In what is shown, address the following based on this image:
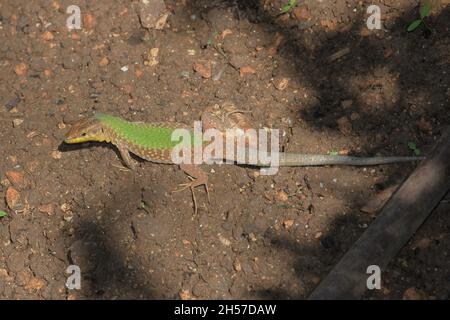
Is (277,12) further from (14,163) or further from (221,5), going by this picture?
(14,163)

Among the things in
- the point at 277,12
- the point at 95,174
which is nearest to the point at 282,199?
the point at 95,174

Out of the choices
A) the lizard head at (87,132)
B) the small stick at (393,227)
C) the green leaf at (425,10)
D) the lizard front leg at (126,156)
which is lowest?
the small stick at (393,227)

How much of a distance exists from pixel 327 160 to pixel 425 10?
175cm

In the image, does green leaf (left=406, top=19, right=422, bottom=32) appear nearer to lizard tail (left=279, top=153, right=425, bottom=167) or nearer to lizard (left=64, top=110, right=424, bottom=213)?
lizard tail (left=279, top=153, right=425, bottom=167)

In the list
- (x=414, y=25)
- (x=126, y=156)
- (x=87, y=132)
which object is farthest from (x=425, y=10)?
(x=87, y=132)

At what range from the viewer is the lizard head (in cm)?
506

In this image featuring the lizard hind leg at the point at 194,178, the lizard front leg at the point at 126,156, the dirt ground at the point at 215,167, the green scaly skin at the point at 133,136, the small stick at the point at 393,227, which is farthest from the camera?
the lizard front leg at the point at 126,156

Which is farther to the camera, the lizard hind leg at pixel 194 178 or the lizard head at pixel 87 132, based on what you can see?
the lizard head at pixel 87 132

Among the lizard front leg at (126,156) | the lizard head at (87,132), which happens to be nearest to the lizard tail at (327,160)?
the lizard front leg at (126,156)

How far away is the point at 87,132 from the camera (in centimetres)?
507

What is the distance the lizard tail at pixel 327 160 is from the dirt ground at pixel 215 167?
71mm

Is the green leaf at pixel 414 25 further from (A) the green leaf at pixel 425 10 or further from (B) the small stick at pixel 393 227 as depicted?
(B) the small stick at pixel 393 227

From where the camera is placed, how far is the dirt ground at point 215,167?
4.33 metres

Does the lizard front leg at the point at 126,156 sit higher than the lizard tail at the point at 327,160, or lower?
higher
